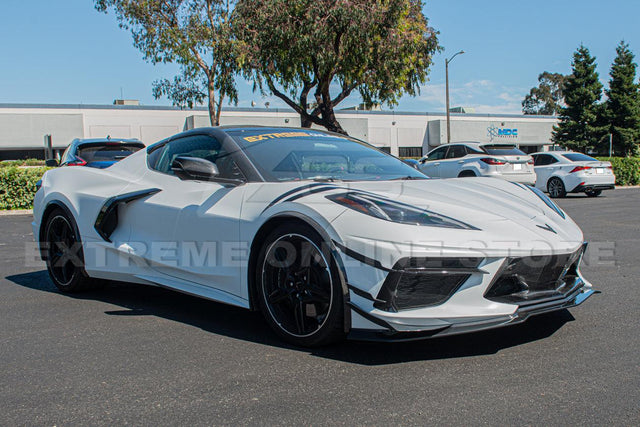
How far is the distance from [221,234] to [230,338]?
656mm

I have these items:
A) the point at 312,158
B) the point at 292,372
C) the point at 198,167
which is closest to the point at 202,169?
the point at 198,167

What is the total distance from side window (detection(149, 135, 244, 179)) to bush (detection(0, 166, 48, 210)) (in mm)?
12653

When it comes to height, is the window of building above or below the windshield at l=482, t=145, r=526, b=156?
above

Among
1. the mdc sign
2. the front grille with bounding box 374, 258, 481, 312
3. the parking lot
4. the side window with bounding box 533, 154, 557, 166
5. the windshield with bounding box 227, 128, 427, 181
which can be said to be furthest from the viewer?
the mdc sign

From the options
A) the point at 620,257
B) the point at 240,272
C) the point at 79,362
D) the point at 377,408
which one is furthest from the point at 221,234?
the point at 620,257

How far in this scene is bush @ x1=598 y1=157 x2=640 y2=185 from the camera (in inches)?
1033

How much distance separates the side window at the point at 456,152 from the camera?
17031 millimetres

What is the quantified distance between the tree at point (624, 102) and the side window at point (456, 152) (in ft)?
121

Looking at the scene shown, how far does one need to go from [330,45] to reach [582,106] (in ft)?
112

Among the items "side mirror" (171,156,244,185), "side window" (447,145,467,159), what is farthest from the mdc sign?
"side mirror" (171,156,244,185)

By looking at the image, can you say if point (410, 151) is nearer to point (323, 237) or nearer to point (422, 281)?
point (323, 237)

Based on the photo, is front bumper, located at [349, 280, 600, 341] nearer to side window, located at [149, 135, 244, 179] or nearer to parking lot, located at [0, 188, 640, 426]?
parking lot, located at [0, 188, 640, 426]

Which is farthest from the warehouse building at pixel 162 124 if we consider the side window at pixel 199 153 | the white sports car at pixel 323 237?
the white sports car at pixel 323 237

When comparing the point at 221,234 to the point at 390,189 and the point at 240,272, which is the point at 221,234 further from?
the point at 390,189
